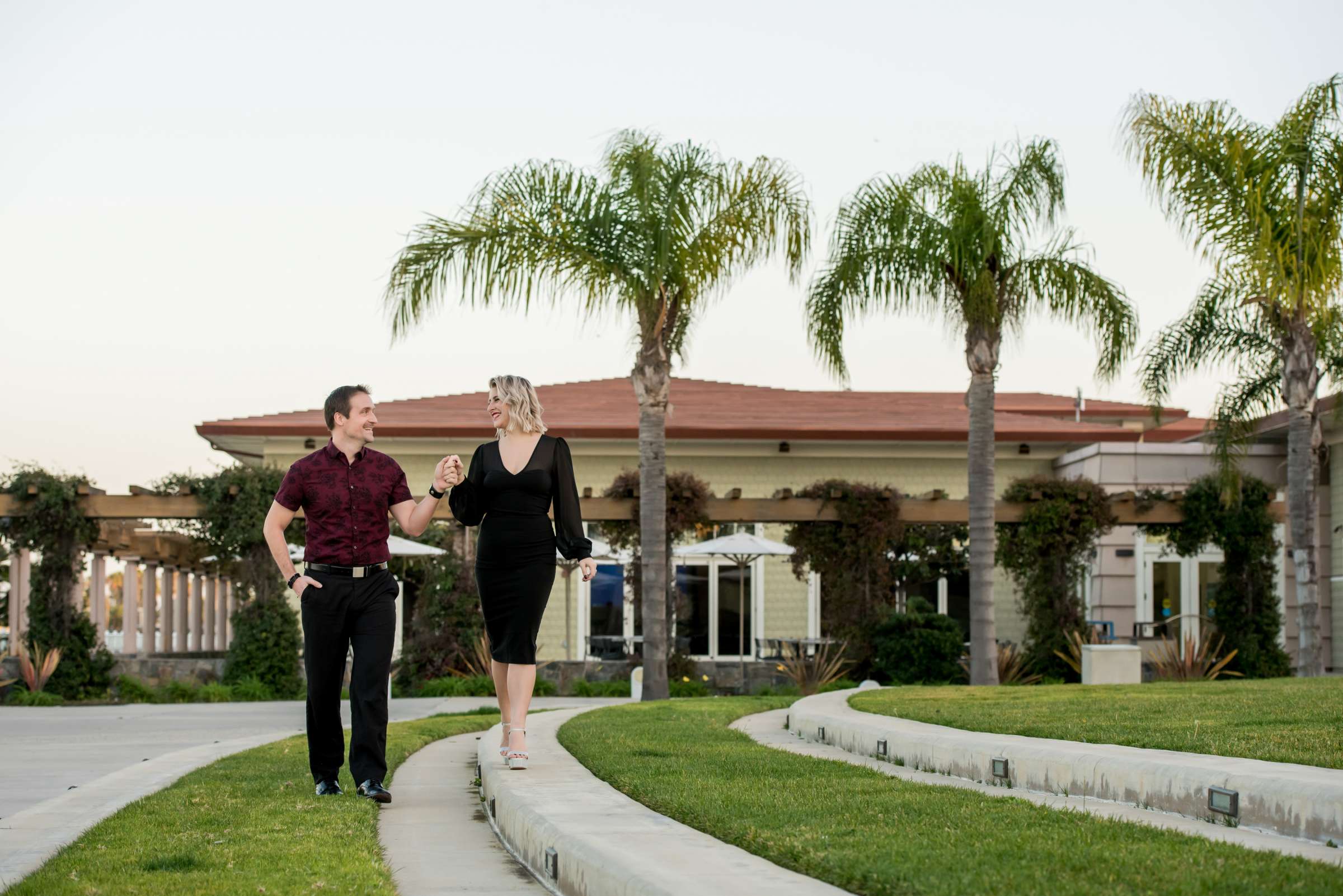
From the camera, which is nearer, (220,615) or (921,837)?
(921,837)

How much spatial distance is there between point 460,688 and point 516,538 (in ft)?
44.4

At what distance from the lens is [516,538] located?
6.30 metres

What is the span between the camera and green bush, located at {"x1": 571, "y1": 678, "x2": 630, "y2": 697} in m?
19.7

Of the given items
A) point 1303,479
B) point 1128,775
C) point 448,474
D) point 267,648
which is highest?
point 1303,479

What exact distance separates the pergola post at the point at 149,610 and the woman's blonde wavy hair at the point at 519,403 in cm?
2203

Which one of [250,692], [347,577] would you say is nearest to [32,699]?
[250,692]

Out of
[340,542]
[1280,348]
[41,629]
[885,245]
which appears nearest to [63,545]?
[41,629]

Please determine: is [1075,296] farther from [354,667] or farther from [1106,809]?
[354,667]

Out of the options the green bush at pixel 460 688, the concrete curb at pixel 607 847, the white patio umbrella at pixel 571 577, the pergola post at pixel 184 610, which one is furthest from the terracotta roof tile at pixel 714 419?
the concrete curb at pixel 607 847

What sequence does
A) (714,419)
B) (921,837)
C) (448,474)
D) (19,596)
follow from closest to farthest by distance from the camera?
(921,837)
(448,474)
(19,596)
(714,419)

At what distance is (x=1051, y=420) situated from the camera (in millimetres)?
27062

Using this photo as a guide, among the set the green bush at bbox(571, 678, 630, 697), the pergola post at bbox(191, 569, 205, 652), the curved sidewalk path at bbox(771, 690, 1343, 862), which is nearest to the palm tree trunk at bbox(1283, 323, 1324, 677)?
the green bush at bbox(571, 678, 630, 697)

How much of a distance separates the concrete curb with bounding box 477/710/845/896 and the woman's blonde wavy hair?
5.24 ft

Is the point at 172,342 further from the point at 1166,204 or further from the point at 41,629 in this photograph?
the point at 1166,204
